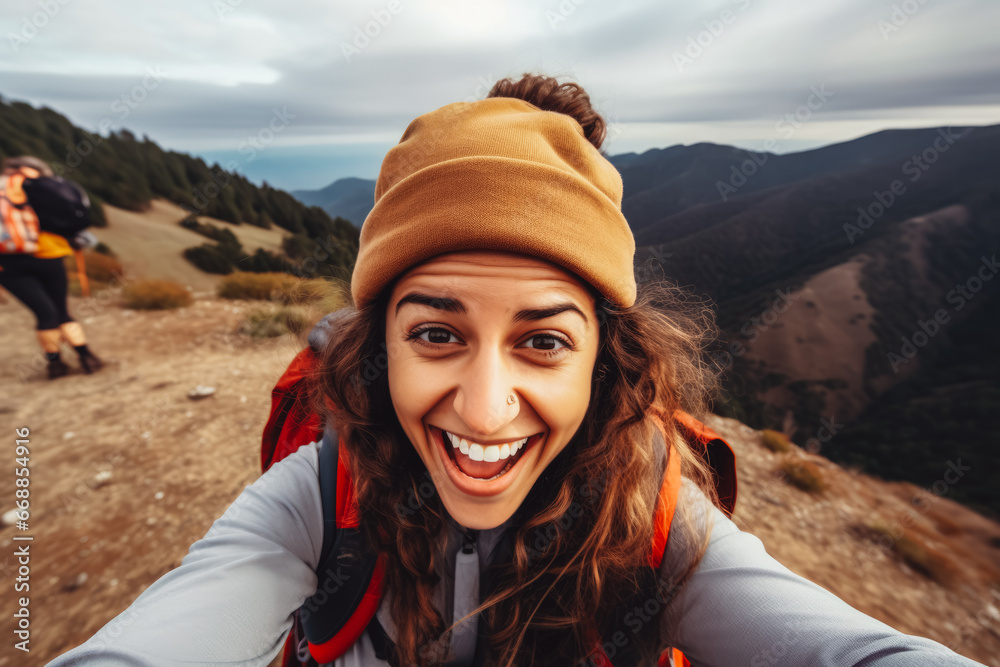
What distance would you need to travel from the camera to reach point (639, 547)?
1.27 m

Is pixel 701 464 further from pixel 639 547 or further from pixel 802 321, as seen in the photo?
pixel 802 321

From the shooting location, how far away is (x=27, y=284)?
4.77 metres

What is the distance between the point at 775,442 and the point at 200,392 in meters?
7.16

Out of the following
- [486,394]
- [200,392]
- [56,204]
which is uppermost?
[56,204]

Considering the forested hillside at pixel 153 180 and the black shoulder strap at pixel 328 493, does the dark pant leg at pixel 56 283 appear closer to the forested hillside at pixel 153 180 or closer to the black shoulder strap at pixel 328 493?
the black shoulder strap at pixel 328 493

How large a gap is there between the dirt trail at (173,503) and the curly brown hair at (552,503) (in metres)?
2.59

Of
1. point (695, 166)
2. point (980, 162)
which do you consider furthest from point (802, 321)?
point (695, 166)

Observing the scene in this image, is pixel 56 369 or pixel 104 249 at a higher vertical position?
pixel 104 249

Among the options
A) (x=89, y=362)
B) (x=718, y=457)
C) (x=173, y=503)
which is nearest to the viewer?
(x=718, y=457)

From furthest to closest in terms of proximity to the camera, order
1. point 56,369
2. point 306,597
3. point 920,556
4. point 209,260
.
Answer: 1. point 209,260
2. point 56,369
3. point 920,556
4. point 306,597

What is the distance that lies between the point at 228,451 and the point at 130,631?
3.59 meters

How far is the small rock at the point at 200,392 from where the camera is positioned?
193 inches

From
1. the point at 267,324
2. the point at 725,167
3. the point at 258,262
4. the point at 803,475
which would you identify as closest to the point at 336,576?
the point at 803,475

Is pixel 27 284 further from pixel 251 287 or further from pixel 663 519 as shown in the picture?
pixel 663 519
